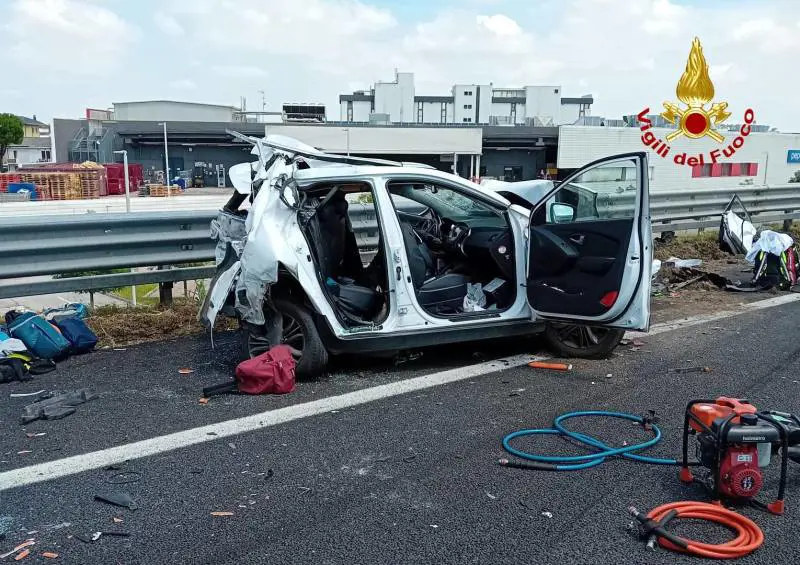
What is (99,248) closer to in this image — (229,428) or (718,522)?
(229,428)

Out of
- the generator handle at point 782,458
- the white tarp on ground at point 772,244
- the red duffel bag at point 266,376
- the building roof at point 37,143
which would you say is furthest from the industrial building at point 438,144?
the building roof at point 37,143

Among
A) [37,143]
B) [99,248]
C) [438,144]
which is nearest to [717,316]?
[99,248]

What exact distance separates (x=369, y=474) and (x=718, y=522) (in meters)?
1.71

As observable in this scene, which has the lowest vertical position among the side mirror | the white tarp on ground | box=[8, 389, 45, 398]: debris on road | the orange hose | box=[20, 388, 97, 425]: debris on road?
the orange hose

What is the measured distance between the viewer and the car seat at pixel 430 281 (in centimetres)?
568

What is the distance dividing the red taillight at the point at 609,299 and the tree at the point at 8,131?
8304 cm

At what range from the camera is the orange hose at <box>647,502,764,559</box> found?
9.73 ft

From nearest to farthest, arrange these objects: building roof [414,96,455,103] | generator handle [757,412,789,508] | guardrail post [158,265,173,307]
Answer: generator handle [757,412,789,508] < guardrail post [158,265,173,307] < building roof [414,96,455,103]

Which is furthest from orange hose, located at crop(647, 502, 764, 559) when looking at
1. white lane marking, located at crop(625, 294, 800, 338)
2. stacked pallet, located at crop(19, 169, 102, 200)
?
stacked pallet, located at crop(19, 169, 102, 200)

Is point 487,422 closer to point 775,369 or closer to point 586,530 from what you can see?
point 586,530

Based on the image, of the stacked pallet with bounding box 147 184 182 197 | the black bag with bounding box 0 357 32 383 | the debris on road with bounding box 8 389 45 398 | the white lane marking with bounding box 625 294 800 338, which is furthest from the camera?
the stacked pallet with bounding box 147 184 182 197

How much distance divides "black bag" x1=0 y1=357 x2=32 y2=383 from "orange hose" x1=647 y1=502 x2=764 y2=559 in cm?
445

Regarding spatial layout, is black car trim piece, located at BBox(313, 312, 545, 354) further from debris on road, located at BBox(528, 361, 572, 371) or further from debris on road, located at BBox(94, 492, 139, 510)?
debris on road, located at BBox(94, 492, 139, 510)

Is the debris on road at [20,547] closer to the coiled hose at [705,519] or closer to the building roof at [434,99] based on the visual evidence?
the coiled hose at [705,519]
